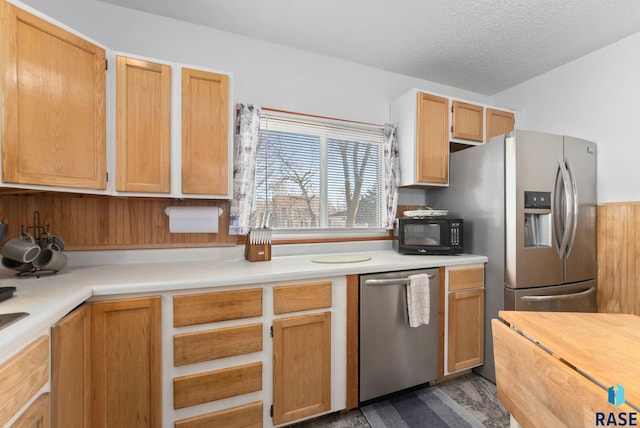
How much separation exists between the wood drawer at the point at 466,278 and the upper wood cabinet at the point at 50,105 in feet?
7.63

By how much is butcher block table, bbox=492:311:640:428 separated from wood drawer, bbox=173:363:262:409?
3.75 feet

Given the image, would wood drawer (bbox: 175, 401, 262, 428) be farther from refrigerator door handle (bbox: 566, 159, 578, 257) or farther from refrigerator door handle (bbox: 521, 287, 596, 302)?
refrigerator door handle (bbox: 566, 159, 578, 257)

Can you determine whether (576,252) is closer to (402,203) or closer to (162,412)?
(402,203)

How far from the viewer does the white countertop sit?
0.92 m

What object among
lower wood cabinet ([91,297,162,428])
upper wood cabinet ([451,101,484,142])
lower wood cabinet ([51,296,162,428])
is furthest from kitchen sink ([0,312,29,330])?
upper wood cabinet ([451,101,484,142])

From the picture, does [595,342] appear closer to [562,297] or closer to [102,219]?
[562,297]

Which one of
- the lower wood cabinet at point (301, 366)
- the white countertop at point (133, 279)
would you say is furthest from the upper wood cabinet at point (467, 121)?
the lower wood cabinet at point (301, 366)

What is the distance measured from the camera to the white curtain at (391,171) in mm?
2564

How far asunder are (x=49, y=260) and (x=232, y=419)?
1.24 m

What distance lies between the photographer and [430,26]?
6.80 feet

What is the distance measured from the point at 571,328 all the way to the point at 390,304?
1.01 meters

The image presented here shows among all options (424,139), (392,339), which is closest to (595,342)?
(392,339)

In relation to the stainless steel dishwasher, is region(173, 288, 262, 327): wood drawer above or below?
above

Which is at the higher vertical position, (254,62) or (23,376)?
(254,62)
